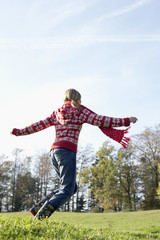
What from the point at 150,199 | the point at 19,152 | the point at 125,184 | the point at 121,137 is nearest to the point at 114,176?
the point at 125,184

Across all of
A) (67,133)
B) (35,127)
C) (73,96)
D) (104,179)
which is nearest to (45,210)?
(67,133)

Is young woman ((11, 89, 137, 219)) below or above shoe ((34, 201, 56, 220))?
above

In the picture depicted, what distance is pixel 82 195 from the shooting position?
40500 mm

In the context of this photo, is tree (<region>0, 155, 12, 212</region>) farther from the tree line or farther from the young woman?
the young woman

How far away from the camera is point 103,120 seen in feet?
15.1

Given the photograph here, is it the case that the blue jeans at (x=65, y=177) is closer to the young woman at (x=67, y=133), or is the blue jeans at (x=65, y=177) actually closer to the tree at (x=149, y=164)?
→ the young woman at (x=67, y=133)

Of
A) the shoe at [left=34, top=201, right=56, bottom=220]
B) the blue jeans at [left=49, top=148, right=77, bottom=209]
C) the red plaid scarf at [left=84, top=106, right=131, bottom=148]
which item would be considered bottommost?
the shoe at [left=34, top=201, right=56, bottom=220]

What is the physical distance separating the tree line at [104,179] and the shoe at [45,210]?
26200 millimetres

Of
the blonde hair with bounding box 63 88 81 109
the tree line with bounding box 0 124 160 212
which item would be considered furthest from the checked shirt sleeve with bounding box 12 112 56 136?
the tree line with bounding box 0 124 160 212

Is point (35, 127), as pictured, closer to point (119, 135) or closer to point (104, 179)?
point (119, 135)

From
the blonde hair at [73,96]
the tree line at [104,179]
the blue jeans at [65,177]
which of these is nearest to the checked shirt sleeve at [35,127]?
the blonde hair at [73,96]

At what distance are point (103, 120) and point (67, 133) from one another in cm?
69

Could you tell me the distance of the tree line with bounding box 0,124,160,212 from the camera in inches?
1346

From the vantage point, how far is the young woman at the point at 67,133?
14.2ft
